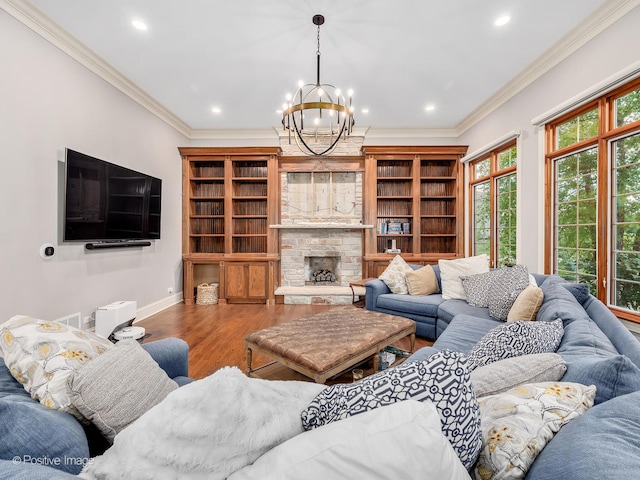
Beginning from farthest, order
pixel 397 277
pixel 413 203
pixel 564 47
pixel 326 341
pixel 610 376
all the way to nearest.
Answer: pixel 413 203 → pixel 397 277 → pixel 564 47 → pixel 326 341 → pixel 610 376

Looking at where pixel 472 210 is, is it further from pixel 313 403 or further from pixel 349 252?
pixel 313 403

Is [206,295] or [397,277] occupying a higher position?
[397,277]

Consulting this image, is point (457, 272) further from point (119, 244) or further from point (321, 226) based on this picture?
point (119, 244)

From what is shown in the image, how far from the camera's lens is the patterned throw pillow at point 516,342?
4.18 feet

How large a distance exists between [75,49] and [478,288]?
473 centimetres

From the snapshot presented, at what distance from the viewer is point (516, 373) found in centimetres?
100

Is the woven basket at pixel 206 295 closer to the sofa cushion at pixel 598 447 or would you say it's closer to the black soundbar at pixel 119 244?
the black soundbar at pixel 119 244

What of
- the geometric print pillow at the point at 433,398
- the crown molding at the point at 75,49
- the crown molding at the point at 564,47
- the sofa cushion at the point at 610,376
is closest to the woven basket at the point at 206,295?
the crown molding at the point at 75,49

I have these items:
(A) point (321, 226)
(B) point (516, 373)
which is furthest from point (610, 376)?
(A) point (321, 226)

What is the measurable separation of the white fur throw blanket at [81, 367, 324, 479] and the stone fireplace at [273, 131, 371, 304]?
14.1 ft

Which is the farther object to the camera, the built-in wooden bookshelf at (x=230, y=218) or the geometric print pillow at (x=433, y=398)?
the built-in wooden bookshelf at (x=230, y=218)

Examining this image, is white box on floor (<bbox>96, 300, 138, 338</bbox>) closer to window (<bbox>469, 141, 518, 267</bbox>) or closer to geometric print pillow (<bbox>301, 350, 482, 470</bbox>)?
geometric print pillow (<bbox>301, 350, 482, 470</bbox>)

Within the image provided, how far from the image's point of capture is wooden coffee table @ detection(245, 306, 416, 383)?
1.87 metres

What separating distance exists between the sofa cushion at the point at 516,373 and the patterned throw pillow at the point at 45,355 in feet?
4.31
